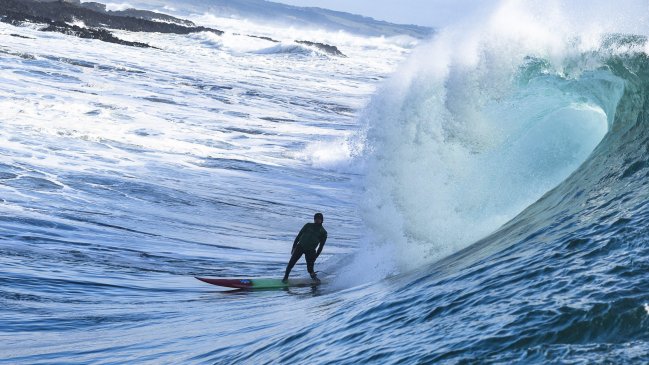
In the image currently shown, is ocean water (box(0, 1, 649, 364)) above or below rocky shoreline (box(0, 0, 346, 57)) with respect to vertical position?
below

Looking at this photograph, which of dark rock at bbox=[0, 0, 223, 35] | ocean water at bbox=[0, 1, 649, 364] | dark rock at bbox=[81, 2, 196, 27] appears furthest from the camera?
dark rock at bbox=[81, 2, 196, 27]

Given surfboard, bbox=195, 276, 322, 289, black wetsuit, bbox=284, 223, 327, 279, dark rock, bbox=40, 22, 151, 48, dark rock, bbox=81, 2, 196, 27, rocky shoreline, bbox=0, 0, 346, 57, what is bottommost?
surfboard, bbox=195, 276, 322, 289

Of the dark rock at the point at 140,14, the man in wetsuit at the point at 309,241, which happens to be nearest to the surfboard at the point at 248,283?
the man in wetsuit at the point at 309,241

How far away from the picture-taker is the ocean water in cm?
702

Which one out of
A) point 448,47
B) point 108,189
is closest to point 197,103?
point 108,189

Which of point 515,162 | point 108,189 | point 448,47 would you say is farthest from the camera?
point 108,189

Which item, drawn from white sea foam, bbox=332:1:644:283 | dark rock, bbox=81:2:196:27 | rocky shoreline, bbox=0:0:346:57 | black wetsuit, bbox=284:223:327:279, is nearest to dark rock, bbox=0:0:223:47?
rocky shoreline, bbox=0:0:346:57

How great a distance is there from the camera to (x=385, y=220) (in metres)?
13.9

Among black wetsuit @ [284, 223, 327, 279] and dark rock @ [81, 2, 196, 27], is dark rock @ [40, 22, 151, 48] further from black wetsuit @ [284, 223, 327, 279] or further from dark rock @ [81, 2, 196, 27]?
black wetsuit @ [284, 223, 327, 279]

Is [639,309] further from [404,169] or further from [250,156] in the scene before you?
[250,156]

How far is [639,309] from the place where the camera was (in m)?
5.91

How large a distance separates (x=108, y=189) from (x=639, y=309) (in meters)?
12.9

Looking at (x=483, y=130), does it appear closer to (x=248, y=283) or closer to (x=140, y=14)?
(x=248, y=283)

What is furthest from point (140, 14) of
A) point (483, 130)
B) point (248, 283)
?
point (248, 283)
